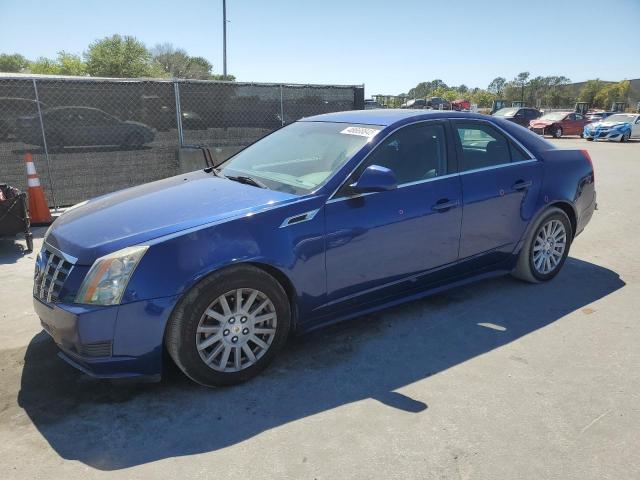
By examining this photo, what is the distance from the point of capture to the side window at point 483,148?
421 centimetres

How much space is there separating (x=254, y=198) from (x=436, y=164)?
155 centimetres

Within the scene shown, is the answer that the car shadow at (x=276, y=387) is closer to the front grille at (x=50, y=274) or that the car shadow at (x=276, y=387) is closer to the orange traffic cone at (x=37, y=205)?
the front grille at (x=50, y=274)

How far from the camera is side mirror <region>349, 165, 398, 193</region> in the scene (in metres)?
3.42

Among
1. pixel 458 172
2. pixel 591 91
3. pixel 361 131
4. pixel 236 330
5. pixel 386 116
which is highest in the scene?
pixel 591 91

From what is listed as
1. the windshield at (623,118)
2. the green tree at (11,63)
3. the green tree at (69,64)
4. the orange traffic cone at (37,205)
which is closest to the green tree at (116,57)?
the green tree at (69,64)

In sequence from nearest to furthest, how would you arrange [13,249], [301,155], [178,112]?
[301,155], [13,249], [178,112]

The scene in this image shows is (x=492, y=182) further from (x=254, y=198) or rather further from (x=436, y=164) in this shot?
(x=254, y=198)

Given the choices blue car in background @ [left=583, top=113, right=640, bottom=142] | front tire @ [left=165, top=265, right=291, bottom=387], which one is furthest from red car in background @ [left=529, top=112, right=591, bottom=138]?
front tire @ [left=165, top=265, right=291, bottom=387]

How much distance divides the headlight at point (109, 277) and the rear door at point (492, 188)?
8.38 feet

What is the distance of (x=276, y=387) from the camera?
3152mm

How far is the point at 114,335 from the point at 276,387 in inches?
40.1

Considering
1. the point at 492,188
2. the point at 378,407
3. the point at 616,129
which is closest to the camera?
the point at 378,407

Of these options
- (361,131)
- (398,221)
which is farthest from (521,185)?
(361,131)

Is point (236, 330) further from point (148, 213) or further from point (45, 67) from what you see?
point (45, 67)
